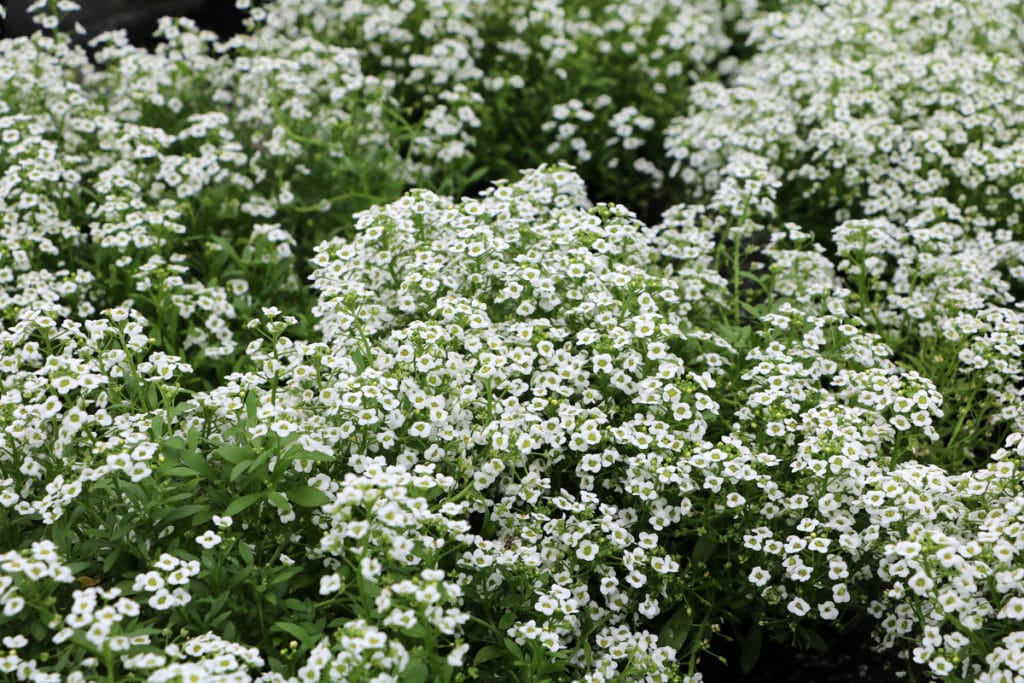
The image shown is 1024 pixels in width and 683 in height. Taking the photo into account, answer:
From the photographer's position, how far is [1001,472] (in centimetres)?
341

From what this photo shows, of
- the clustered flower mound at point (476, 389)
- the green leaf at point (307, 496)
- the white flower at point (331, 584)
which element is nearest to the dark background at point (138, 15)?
the clustered flower mound at point (476, 389)

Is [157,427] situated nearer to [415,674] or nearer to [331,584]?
[331,584]

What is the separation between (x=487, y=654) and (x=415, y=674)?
427 millimetres

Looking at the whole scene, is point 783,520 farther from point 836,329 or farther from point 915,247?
point 915,247

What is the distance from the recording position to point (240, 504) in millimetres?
3113

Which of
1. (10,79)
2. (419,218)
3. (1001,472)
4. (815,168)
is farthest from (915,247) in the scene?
(10,79)

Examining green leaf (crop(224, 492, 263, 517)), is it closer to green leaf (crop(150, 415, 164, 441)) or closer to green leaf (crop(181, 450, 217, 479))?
green leaf (crop(181, 450, 217, 479))

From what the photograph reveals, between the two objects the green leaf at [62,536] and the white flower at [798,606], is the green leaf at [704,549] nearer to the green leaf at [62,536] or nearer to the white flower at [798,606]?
the white flower at [798,606]

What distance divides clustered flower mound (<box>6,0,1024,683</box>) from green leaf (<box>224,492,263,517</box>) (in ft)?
0.04

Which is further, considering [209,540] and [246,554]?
[246,554]

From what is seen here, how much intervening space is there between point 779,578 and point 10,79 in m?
4.48

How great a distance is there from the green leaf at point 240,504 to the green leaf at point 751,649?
6.15 ft

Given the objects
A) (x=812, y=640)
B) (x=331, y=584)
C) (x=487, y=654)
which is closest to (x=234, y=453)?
(x=331, y=584)

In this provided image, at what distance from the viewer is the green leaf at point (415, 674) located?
2789 mm
